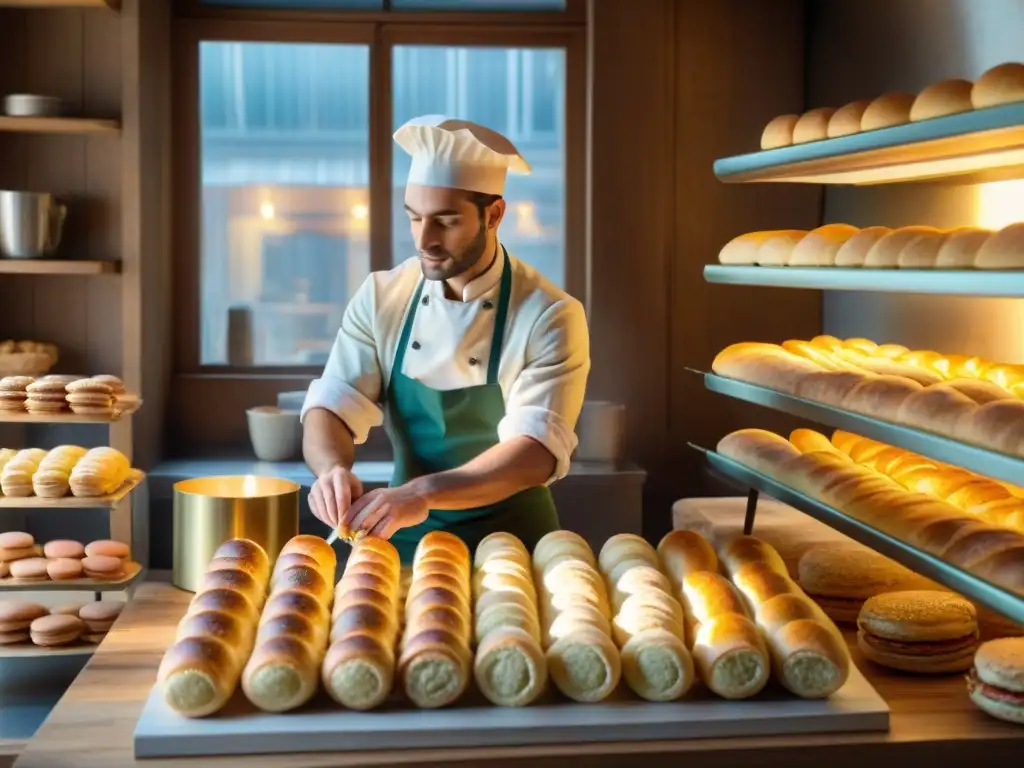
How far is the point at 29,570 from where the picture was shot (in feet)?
9.82

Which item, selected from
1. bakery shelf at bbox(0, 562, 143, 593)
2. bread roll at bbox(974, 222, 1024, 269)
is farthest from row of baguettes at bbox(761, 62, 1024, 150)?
bakery shelf at bbox(0, 562, 143, 593)

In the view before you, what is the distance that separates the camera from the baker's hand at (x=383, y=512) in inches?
78.4

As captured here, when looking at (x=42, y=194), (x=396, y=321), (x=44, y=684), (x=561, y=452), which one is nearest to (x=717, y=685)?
(x=561, y=452)

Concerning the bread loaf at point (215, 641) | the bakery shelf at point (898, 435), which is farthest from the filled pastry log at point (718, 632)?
the bread loaf at point (215, 641)

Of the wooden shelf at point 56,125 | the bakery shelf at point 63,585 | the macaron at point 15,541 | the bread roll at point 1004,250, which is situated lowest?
the bakery shelf at point 63,585

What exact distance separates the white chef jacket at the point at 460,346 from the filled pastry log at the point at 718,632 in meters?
0.67

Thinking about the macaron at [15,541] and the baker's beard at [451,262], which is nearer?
the baker's beard at [451,262]

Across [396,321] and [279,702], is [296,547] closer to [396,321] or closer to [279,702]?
[279,702]

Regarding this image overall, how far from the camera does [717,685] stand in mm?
1545

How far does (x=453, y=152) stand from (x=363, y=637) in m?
1.09

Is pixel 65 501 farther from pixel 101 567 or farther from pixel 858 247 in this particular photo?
pixel 858 247

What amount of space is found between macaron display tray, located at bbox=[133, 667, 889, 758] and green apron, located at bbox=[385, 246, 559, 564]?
3.28 feet

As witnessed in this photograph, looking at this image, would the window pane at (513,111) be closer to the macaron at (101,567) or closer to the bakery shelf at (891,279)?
the macaron at (101,567)

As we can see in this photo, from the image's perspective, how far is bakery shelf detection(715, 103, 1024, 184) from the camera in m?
1.63
